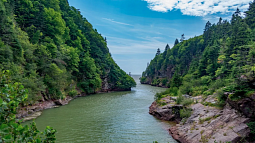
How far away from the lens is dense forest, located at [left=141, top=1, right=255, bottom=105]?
47.0ft

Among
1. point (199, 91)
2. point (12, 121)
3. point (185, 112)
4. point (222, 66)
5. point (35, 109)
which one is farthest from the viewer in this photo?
point (222, 66)

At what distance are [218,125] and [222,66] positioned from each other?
19.6 m

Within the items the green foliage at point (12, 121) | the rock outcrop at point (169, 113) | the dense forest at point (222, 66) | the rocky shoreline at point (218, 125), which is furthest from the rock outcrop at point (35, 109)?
the dense forest at point (222, 66)

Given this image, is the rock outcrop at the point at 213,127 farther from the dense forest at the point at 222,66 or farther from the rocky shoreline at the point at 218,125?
the dense forest at the point at 222,66

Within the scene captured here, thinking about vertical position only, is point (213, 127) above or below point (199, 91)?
below

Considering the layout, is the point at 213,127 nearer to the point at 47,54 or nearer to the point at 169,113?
the point at 169,113

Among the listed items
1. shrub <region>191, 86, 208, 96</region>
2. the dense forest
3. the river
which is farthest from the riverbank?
shrub <region>191, 86, 208, 96</region>

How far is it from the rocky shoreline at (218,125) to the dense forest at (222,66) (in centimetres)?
110

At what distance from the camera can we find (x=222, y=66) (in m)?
29.4

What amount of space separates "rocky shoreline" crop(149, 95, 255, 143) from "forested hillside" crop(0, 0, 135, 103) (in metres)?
15.5

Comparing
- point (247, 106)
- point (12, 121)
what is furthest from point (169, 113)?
point (12, 121)

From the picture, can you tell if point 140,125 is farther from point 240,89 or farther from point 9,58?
point 9,58

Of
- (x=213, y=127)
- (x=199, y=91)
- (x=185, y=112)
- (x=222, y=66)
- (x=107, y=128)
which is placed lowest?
(x=107, y=128)

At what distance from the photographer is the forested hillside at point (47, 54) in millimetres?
22500
